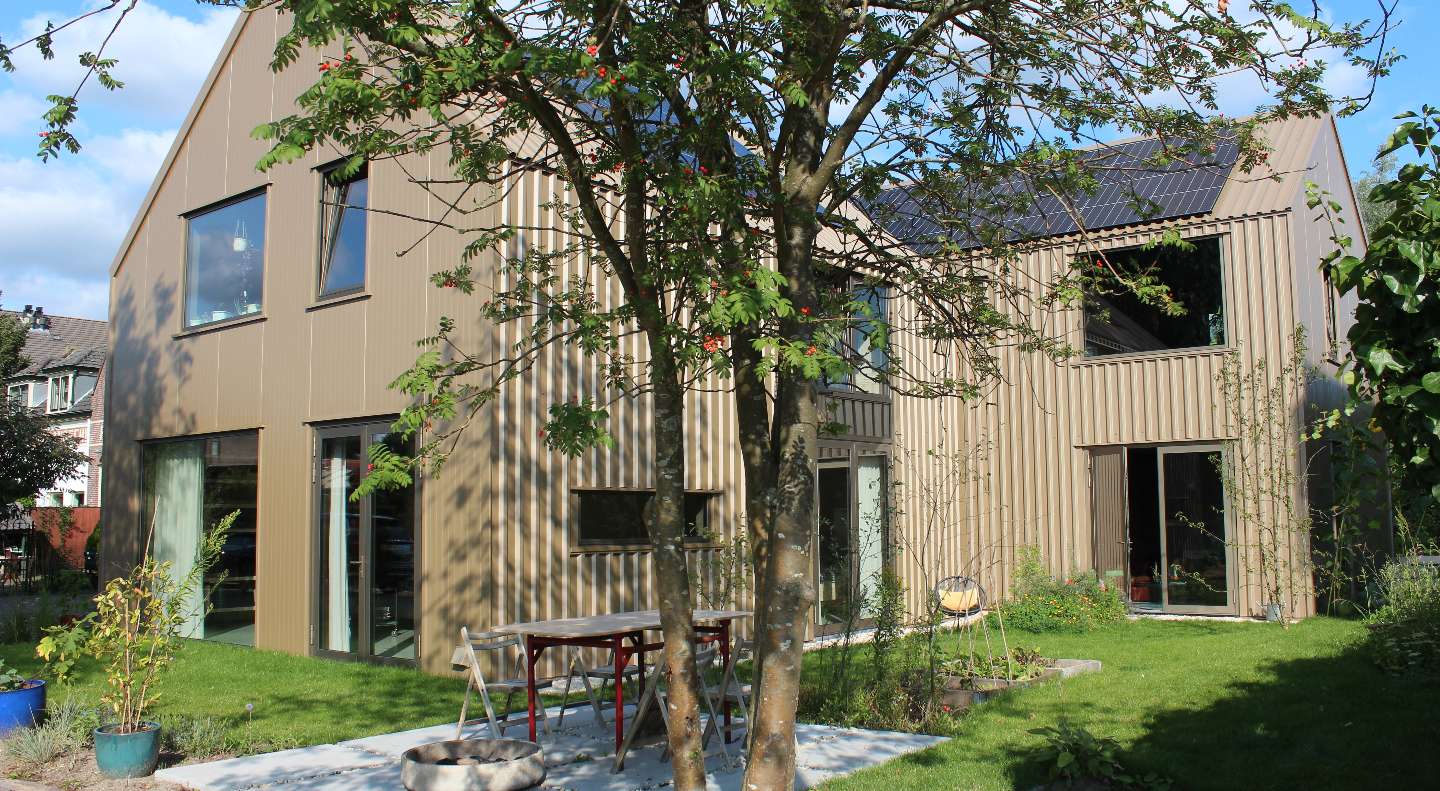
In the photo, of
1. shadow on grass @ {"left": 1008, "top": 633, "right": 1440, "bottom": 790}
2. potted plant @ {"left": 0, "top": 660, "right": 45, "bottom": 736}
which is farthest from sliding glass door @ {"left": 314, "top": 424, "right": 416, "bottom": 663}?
shadow on grass @ {"left": 1008, "top": 633, "right": 1440, "bottom": 790}

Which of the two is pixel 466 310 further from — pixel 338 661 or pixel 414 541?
pixel 338 661

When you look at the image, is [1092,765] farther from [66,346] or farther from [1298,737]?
[66,346]

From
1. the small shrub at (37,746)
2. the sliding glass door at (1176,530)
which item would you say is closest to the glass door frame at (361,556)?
the small shrub at (37,746)

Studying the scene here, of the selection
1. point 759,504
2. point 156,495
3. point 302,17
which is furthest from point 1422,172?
point 156,495

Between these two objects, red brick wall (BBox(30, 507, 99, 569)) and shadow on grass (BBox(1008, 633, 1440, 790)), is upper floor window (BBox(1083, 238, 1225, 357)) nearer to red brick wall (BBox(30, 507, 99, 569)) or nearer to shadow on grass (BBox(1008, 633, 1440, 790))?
shadow on grass (BBox(1008, 633, 1440, 790))

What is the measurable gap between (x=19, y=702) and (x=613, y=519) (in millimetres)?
4954

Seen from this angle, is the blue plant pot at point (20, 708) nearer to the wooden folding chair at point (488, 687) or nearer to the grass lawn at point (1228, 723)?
the wooden folding chair at point (488, 687)

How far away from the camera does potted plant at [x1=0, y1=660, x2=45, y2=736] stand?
7586 mm

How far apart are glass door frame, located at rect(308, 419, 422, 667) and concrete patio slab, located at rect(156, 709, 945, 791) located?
2.86 m

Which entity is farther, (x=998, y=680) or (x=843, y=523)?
(x=843, y=523)

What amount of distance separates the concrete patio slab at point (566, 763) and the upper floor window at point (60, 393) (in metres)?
35.2

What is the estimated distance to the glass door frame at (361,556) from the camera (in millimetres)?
10359

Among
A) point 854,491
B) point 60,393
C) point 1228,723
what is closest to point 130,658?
point 1228,723

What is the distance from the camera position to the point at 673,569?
4.74 metres
